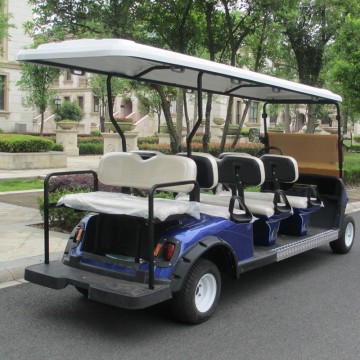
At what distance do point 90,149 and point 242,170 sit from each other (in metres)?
19.7

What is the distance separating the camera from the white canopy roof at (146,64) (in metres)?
3.86

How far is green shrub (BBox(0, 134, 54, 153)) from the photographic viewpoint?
629 inches

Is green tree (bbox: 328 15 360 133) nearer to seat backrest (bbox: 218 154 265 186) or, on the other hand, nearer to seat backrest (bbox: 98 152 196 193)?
seat backrest (bbox: 218 154 265 186)

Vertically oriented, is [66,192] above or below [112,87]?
below

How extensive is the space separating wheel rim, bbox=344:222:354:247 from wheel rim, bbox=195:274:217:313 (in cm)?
317

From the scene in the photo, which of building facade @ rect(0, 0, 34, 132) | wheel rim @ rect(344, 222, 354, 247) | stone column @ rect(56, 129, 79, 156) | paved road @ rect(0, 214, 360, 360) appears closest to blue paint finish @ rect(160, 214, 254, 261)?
paved road @ rect(0, 214, 360, 360)

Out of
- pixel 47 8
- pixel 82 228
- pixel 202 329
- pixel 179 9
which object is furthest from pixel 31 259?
pixel 179 9

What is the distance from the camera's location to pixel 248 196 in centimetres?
647

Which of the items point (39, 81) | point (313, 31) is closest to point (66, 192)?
point (313, 31)

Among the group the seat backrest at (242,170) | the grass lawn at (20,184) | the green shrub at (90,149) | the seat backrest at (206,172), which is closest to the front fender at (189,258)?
the seat backrest at (206,172)

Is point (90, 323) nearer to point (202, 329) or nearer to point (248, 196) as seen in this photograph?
point (202, 329)

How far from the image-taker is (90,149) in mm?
24312

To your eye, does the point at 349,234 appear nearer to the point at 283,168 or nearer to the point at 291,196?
the point at 291,196

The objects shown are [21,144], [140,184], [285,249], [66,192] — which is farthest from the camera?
[21,144]
